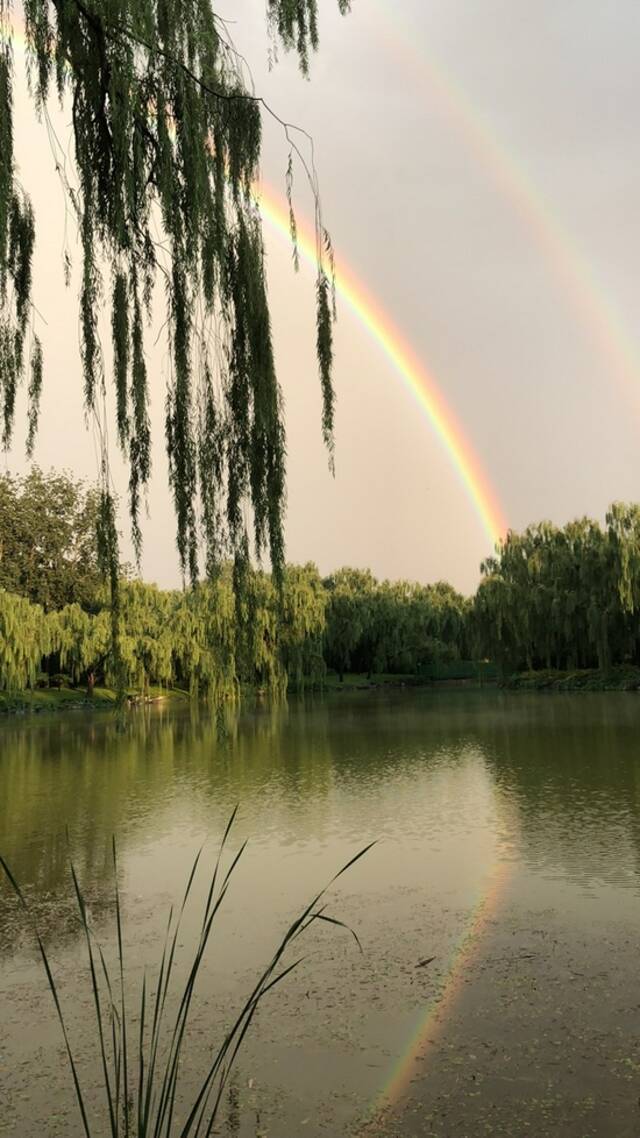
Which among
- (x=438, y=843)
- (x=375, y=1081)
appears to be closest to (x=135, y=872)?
(x=438, y=843)

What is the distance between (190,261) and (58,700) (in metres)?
32.4

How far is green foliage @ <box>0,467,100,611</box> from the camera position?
36344mm

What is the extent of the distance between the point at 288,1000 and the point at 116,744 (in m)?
14.9

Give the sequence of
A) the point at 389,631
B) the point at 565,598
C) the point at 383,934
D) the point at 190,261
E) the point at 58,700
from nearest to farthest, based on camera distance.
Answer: the point at 190,261 < the point at 383,934 < the point at 565,598 < the point at 58,700 < the point at 389,631

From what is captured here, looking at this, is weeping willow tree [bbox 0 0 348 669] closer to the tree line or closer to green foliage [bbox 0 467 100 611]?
the tree line

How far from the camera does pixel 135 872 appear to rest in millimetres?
7484

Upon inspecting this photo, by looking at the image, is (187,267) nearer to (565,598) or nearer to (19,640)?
(19,640)

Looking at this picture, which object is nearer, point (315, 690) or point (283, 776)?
point (283, 776)

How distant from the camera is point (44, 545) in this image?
37.2 m

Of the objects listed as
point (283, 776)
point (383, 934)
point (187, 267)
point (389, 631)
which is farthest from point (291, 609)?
point (187, 267)

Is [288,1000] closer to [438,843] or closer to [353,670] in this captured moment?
[438,843]

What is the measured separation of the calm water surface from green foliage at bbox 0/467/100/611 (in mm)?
23546

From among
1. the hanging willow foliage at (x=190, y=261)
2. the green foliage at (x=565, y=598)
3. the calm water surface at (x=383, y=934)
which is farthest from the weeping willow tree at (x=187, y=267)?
the green foliage at (x=565, y=598)

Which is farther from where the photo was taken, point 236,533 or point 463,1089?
point 463,1089
